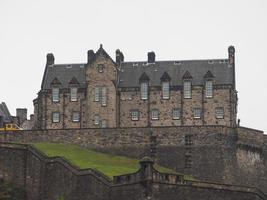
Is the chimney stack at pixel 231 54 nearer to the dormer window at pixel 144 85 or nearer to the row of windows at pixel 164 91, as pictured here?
the row of windows at pixel 164 91

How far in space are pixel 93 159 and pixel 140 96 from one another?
16317mm

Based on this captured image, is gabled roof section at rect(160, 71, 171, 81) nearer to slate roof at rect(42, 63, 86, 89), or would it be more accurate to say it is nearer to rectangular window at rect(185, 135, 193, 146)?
slate roof at rect(42, 63, 86, 89)

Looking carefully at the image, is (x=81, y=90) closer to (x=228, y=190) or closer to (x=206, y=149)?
(x=206, y=149)

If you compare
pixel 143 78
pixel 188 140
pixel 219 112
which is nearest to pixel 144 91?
pixel 143 78

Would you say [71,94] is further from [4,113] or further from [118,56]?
[4,113]

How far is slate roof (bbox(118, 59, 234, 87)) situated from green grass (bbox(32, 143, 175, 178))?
44.8ft

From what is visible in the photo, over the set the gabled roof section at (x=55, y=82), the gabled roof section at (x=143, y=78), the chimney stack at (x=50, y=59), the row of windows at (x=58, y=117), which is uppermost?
the chimney stack at (x=50, y=59)

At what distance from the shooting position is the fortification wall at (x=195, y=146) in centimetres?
8769

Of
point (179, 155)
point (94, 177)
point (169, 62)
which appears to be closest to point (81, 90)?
point (169, 62)

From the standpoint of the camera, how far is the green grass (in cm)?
8049

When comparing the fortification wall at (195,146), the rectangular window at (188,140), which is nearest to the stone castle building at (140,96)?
the fortification wall at (195,146)

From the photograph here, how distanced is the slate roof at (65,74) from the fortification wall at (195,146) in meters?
11.3

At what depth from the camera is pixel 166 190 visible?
243 ft

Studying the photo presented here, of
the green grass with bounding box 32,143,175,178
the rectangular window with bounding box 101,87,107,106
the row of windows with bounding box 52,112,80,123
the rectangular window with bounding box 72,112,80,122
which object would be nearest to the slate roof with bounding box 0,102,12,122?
the row of windows with bounding box 52,112,80,123
